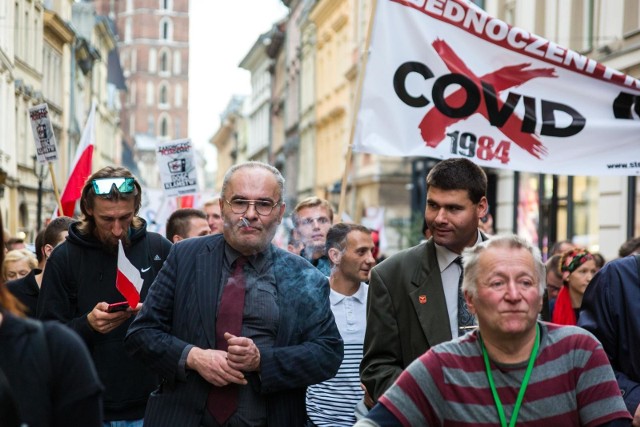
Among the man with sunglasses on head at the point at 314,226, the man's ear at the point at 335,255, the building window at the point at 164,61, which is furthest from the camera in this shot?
the building window at the point at 164,61

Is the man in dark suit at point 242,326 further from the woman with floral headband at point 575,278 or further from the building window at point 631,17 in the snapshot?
the building window at point 631,17

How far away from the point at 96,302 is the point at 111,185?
1.79ft

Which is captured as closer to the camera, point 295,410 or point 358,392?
point 295,410

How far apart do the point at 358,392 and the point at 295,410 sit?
1.66 m

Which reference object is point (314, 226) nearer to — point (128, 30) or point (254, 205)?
point (254, 205)

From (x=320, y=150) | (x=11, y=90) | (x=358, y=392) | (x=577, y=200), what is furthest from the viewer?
(x=320, y=150)

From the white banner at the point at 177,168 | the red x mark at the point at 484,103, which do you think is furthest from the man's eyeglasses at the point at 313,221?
the white banner at the point at 177,168

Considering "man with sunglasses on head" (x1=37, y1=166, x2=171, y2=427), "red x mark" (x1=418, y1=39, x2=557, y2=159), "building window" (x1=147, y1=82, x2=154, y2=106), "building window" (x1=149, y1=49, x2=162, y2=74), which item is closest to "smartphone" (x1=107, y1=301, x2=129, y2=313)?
"man with sunglasses on head" (x1=37, y1=166, x2=171, y2=427)

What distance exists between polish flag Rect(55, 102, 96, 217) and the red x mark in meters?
3.73

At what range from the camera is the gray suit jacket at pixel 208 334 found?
187 inches

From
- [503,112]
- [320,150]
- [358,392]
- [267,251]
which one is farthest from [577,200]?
[320,150]

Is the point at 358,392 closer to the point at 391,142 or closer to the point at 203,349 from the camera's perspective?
the point at 203,349

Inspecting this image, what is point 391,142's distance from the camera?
8.73 meters

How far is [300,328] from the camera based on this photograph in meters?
4.94
